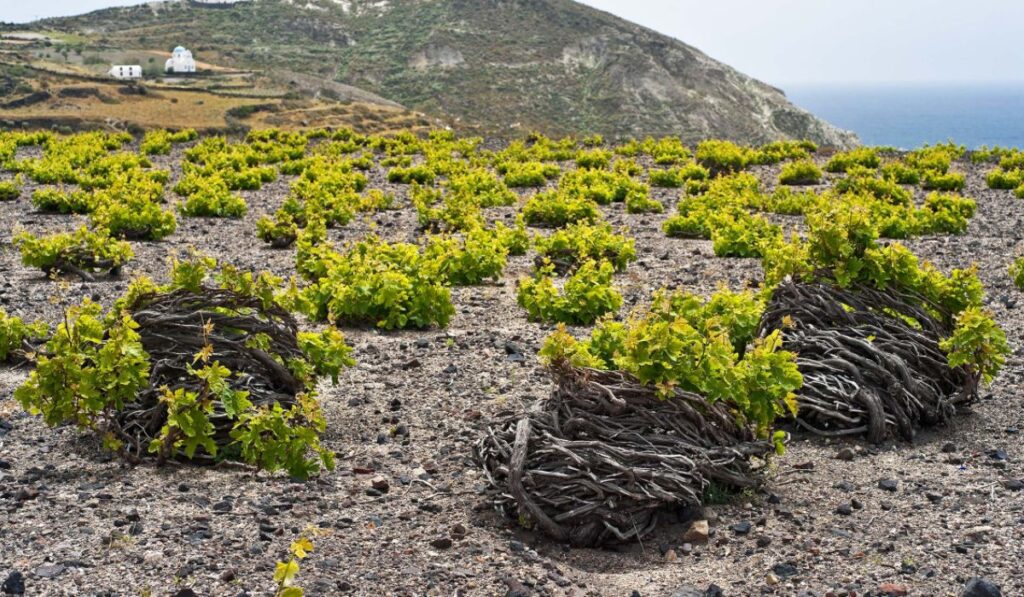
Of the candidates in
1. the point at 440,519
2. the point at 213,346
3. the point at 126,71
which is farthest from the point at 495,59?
the point at 440,519

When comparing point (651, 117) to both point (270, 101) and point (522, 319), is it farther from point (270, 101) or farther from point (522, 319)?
point (522, 319)

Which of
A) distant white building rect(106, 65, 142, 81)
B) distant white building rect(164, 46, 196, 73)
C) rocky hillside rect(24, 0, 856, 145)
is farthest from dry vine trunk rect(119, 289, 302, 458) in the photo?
distant white building rect(106, 65, 142, 81)

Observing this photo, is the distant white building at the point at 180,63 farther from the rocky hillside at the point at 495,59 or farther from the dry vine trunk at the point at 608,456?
the dry vine trunk at the point at 608,456

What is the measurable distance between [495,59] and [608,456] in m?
111

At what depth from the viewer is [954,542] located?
5605 mm

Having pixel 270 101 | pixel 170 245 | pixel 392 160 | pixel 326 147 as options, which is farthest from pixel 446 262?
pixel 270 101

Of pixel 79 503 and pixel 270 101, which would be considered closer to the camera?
pixel 79 503

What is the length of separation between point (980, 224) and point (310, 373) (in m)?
14.5

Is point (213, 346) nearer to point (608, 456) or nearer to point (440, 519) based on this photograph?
point (440, 519)

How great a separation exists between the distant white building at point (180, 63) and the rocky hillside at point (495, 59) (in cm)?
729

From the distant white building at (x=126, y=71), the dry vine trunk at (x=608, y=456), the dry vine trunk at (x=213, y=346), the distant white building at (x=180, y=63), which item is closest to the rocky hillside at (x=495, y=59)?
the distant white building at (x=180, y=63)

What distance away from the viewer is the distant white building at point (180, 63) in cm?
8906

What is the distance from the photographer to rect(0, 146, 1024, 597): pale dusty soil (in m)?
5.16

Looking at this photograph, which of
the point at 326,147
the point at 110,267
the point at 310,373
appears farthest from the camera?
the point at 326,147
